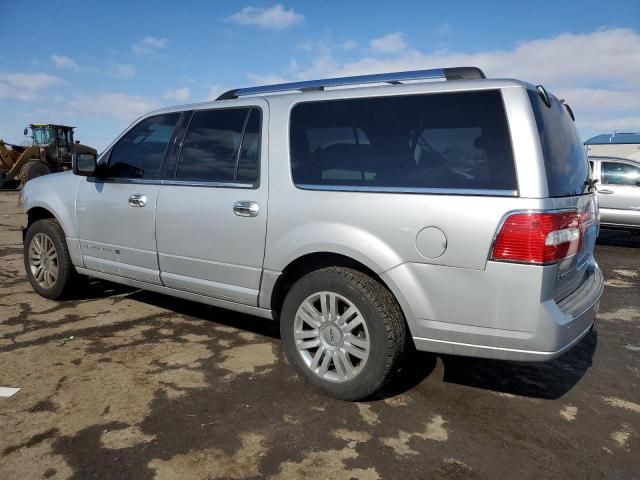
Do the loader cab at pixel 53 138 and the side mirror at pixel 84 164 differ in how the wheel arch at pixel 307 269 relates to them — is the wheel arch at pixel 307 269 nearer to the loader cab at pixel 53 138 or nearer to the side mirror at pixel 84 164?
the side mirror at pixel 84 164

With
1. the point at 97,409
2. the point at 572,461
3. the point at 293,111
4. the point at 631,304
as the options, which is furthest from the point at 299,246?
the point at 631,304

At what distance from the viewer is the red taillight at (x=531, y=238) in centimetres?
234

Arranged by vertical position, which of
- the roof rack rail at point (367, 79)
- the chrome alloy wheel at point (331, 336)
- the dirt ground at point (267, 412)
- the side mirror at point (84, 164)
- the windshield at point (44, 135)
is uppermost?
the windshield at point (44, 135)

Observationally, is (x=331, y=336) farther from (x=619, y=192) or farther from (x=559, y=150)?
(x=619, y=192)

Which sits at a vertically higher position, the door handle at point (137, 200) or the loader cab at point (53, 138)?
the loader cab at point (53, 138)

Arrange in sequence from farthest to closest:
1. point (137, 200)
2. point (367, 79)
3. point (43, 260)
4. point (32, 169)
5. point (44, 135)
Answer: point (44, 135) < point (32, 169) < point (43, 260) < point (137, 200) < point (367, 79)

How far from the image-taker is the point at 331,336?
9.77ft

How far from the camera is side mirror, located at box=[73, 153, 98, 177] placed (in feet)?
13.8

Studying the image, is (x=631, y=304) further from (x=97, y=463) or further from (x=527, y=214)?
(x=97, y=463)

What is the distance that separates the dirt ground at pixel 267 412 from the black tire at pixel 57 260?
471 mm

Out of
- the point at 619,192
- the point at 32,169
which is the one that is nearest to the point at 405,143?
the point at 619,192

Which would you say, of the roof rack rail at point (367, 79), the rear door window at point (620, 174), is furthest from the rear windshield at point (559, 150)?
the rear door window at point (620, 174)

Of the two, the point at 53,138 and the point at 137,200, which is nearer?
the point at 137,200

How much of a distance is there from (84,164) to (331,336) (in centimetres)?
271
